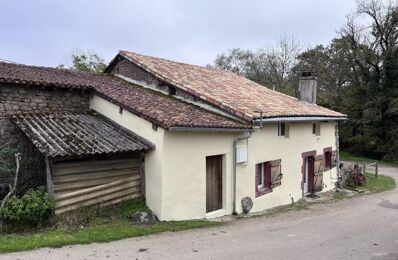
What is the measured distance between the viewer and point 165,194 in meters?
9.74

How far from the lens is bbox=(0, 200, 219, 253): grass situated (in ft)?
23.3

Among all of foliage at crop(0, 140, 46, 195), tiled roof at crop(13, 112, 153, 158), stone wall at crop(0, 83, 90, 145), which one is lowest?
foliage at crop(0, 140, 46, 195)

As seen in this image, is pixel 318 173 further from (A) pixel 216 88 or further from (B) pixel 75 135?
(B) pixel 75 135

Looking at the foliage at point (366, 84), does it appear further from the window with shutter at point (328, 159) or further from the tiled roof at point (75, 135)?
the tiled roof at point (75, 135)

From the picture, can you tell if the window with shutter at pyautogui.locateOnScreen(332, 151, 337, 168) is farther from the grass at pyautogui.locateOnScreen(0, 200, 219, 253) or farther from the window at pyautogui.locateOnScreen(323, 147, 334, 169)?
the grass at pyautogui.locateOnScreen(0, 200, 219, 253)

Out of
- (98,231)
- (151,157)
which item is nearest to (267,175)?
(151,157)

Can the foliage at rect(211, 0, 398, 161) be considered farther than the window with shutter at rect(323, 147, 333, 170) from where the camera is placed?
Yes

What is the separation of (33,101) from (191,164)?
526 centimetres

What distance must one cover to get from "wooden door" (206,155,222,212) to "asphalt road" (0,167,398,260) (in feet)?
3.90

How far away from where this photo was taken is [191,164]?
10.3 metres

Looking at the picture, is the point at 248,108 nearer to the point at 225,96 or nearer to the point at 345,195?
the point at 225,96

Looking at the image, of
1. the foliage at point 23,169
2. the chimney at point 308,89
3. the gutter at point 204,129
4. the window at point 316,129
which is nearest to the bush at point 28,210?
the foliage at point 23,169

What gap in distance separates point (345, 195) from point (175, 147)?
10.6 m

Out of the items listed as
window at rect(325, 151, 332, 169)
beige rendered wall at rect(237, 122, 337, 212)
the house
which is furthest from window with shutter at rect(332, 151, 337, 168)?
the house
